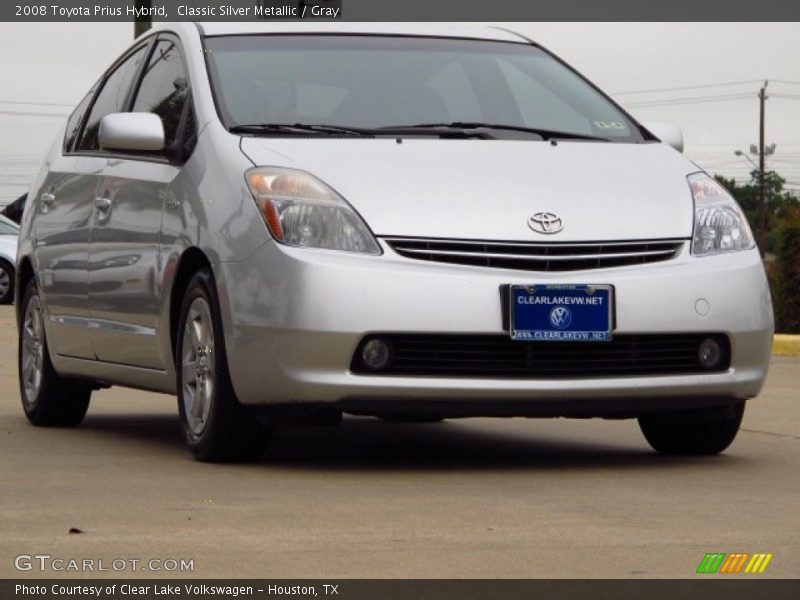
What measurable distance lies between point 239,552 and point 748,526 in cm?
156

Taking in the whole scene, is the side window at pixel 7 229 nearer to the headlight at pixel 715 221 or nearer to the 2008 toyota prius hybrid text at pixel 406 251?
the 2008 toyota prius hybrid text at pixel 406 251

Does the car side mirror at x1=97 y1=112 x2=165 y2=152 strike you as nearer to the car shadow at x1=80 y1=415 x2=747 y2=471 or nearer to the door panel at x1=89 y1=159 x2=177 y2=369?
the door panel at x1=89 y1=159 x2=177 y2=369

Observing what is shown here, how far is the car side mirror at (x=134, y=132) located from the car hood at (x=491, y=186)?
0.55 metres

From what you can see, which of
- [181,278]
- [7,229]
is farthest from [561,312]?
[7,229]

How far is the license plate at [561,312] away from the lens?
283 inches

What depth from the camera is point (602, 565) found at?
517 centimetres

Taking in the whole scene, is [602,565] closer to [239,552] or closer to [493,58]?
[239,552]

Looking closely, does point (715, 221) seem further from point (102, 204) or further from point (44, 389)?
point (44, 389)

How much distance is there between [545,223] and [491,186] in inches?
10.3

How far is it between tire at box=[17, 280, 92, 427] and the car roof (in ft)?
6.31

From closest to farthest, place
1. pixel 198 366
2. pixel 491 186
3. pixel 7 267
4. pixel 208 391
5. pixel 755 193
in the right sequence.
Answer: pixel 491 186 → pixel 208 391 → pixel 198 366 → pixel 7 267 → pixel 755 193

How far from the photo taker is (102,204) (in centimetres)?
888

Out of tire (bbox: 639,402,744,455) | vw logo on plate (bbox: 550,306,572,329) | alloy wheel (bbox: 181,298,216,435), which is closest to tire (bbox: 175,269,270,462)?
alloy wheel (bbox: 181,298,216,435)

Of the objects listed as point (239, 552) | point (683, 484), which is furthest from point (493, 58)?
point (239, 552)
